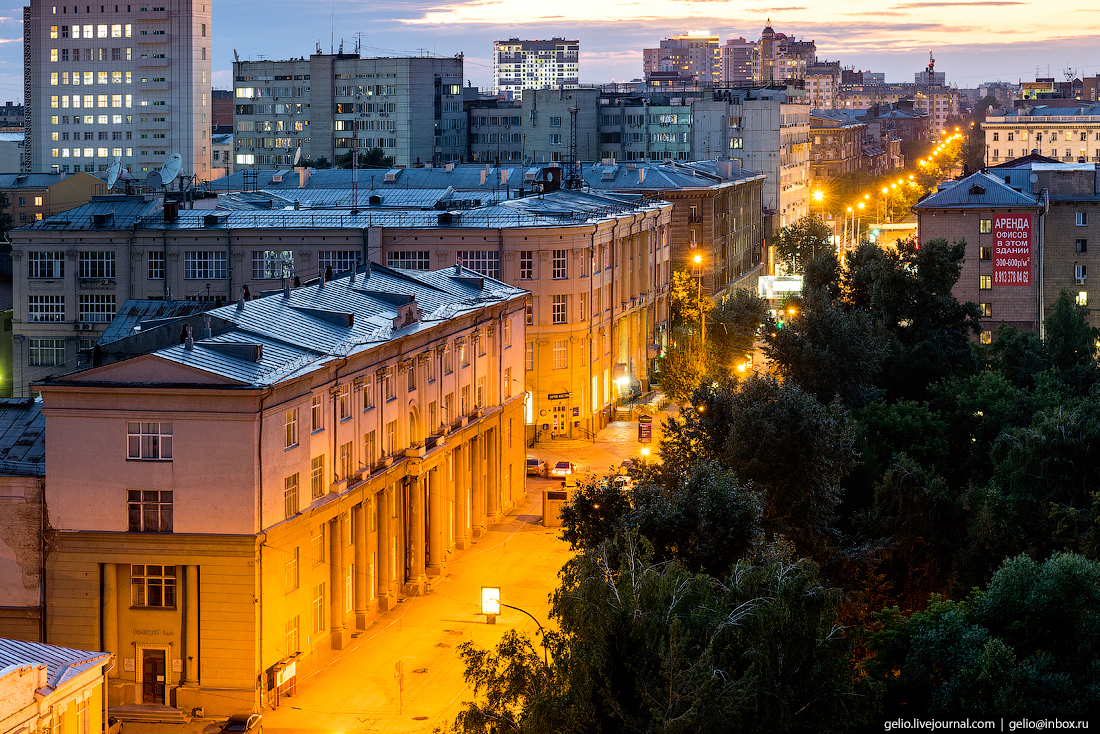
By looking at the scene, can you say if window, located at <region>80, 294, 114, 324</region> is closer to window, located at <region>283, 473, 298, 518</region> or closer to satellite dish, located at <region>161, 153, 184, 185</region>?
satellite dish, located at <region>161, 153, 184, 185</region>

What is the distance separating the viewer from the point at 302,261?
86.1m

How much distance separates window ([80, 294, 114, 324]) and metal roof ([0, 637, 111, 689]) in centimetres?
5312

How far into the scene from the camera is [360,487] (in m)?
52.5

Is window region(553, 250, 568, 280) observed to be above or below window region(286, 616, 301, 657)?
above

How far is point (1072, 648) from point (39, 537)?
29.8 meters

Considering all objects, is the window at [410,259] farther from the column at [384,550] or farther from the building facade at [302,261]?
the column at [384,550]

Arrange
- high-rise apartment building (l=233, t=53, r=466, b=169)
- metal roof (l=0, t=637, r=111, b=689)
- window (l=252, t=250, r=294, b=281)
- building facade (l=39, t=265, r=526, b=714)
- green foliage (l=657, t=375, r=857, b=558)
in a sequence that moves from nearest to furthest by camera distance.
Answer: metal roof (l=0, t=637, r=111, b=689), building facade (l=39, t=265, r=526, b=714), green foliage (l=657, t=375, r=857, b=558), window (l=252, t=250, r=294, b=281), high-rise apartment building (l=233, t=53, r=466, b=169)

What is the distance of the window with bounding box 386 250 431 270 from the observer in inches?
3366

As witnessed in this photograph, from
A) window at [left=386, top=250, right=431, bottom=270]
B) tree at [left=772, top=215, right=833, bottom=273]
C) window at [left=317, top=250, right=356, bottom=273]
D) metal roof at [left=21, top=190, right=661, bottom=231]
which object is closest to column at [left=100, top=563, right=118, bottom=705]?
window at [left=386, top=250, right=431, bottom=270]

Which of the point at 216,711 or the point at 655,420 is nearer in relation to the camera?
the point at 216,711

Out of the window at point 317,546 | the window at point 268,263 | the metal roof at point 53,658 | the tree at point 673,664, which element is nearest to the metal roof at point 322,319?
the window at point 317,546

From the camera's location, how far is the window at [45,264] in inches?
3450

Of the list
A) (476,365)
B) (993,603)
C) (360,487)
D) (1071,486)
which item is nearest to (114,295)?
(476,365)

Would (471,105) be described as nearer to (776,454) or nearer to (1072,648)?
(776,454)
